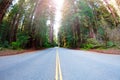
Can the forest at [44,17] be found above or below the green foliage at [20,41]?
above

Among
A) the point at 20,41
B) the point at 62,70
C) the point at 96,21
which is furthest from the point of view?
the point at 96,21

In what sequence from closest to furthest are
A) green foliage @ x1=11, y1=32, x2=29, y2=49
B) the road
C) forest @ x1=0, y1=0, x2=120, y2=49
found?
the road, green foliage @ x1=11, y1=32, x2=29, y2=49, forest @ x1=0, y1=0, x2=120, y2=49

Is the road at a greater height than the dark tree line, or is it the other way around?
the dark tree line

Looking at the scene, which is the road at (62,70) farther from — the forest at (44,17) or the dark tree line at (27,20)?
the dark tree line at (27,20)

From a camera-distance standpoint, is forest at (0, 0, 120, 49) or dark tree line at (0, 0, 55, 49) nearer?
forest at (0, 0, 120, 49)

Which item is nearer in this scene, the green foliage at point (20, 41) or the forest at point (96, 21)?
the forest at point (96, 21)

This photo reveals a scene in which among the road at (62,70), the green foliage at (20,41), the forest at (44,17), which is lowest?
the road at (62,70)

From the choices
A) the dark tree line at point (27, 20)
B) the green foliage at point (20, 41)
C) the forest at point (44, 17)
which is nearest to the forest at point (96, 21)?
the forest at point (44, 17)

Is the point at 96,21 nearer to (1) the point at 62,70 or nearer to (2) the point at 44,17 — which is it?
(2) the point at 44,17

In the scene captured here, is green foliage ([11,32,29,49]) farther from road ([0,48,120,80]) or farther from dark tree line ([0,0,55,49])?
road ([0,48,120,80])

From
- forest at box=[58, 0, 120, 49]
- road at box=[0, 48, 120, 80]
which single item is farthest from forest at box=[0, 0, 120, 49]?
road at box=[0, 48, 120, 80]

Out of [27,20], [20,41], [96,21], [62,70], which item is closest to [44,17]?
[27,20]

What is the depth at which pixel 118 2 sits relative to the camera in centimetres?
2333

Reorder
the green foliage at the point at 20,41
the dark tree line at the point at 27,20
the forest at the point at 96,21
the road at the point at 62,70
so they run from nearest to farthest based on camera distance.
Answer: the road at the point at 62,70, the forest at the point at 96,21, the green foliage at the point at 20,41, the dark tree line at the point at 27,20
